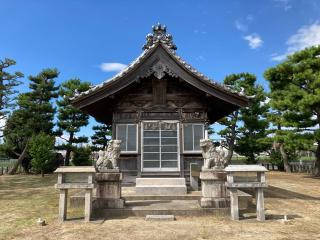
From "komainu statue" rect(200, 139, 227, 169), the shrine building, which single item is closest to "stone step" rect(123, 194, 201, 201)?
"komainu statue" rect(200, 139, 227, 169)

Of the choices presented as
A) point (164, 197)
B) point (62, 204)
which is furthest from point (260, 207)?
point (62, 204)

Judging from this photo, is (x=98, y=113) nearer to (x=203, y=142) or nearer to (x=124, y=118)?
(x=124, y=118)

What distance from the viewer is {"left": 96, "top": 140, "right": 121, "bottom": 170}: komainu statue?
8.49m

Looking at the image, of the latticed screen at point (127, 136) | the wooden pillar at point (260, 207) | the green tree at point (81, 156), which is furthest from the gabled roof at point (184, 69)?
the green tree at point (81, 156)

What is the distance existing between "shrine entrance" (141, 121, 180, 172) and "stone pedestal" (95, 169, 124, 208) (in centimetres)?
353

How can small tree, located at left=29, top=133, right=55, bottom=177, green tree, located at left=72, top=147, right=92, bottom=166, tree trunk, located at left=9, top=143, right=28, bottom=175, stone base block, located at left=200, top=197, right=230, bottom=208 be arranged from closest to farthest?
stone base block, located at left=200, top=197, right=230, bottom=208 < small tree, located at left=29, top=133, right=55, bottom=177 < tree trunk, located at left=9, top=143, right=28, bottom=175 < green tree, located at left=72, top=147, right=92, bottom=166

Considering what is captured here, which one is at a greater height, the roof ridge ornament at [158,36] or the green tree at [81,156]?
the roof ridge ornament at [158,36]

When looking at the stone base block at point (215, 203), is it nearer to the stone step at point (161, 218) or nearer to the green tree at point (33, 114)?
the stone step at point (161, 218)

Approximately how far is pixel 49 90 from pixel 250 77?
71.7ft

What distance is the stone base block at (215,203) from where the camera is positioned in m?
8.30

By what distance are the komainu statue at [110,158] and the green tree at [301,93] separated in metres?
15.9

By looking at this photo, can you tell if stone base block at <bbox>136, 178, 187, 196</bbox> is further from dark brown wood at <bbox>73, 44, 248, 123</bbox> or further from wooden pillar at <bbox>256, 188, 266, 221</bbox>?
dark brown wood at <bbox>73, 44, 248, 123</bbox>

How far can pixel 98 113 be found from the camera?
45.1 feet

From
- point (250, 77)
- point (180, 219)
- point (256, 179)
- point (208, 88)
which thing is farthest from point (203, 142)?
point (250, 77)
